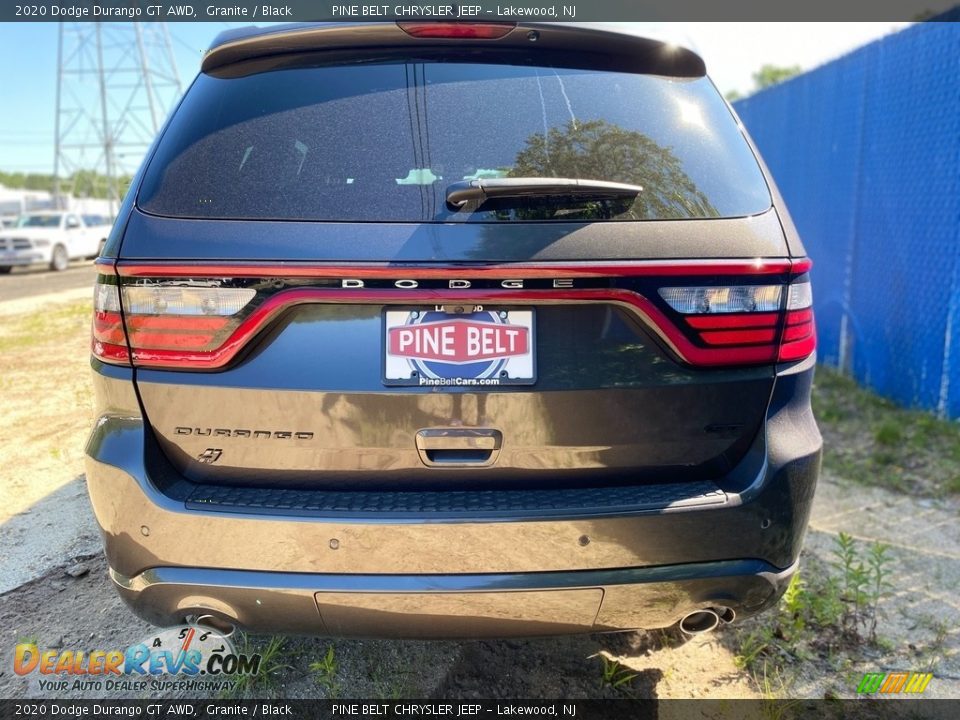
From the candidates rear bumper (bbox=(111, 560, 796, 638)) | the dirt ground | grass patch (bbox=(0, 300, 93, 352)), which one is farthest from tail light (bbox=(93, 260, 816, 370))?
grass patch (bbox=(0, 300, 93, 352))

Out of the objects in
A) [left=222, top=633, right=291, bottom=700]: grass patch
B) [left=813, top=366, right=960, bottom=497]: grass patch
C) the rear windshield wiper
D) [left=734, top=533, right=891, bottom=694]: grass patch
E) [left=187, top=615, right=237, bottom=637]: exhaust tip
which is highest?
the rear windshield wiper

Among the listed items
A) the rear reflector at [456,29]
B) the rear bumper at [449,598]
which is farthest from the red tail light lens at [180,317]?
the rear reflector at [456,29]

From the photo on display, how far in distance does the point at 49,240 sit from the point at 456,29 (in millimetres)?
21853

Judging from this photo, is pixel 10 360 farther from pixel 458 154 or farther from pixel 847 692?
pixel 847 692

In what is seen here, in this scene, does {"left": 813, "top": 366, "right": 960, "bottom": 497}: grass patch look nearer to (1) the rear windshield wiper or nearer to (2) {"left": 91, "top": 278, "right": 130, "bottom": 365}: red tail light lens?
(1) the rear windshield wiper

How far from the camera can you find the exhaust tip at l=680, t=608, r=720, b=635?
1.68m

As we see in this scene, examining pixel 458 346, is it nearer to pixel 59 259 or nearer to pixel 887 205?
pixel 887 205

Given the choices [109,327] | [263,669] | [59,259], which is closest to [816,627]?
[263,669]

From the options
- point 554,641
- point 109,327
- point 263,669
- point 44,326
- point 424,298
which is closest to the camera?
point 424,298

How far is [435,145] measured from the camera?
169 centimetres

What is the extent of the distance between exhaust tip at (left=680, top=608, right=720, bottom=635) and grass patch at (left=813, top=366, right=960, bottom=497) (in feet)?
8.84

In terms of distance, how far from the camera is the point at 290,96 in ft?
5.89

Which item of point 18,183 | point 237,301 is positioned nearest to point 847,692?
point 237,301

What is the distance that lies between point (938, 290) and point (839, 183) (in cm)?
163
